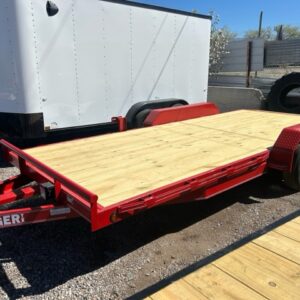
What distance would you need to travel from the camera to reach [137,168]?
3467mm

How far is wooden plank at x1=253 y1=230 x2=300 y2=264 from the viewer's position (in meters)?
2.16

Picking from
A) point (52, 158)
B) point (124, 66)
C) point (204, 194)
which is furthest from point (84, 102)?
point (204, 194)

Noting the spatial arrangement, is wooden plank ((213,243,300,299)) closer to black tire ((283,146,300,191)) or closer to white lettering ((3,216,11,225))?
white lettering ((3,216,11,225))

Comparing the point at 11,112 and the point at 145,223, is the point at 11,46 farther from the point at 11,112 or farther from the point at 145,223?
the point at 145,223

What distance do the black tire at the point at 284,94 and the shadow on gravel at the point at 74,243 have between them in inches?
213

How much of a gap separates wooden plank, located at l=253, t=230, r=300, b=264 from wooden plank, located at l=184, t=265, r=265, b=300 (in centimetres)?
42

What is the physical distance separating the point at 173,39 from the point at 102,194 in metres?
4.85

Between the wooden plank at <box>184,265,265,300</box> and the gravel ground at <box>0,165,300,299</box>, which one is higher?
the wooden plank at <box>184,265,265,300</box>

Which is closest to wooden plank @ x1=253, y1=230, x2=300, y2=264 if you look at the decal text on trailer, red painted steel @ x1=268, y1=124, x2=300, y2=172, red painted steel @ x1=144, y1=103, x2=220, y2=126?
the decal text on trailer

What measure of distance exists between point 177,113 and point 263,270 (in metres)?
4.12

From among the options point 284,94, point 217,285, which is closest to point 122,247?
point 217,285

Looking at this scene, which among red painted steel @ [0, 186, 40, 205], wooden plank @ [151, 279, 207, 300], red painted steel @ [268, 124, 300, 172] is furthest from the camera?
red painted steel @ [268, 124, 300, 172]

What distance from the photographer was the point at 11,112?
16.9 feet

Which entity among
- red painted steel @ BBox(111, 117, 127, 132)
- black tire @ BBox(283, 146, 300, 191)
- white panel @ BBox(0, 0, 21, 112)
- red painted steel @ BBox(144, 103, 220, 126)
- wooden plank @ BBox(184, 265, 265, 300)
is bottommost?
black tire @ BBox(283, 146, 300, 191)
